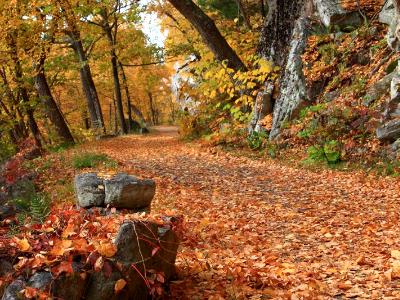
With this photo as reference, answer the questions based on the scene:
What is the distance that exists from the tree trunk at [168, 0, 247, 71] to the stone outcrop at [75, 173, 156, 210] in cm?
949

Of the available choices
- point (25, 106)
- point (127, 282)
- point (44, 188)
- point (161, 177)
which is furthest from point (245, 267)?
point (25, 106)

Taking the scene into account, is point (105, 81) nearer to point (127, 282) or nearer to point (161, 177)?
point (161, 177)

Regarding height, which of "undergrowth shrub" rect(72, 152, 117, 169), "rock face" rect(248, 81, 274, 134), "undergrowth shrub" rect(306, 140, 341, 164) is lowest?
"undergrowth shrub" rect(306, 140, 341, 164)

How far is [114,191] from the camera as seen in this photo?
265 inches

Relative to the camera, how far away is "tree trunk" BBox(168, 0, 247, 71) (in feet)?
49.5

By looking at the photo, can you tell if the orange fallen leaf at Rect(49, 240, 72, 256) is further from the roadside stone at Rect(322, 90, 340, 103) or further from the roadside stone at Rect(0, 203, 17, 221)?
the roadside stone at Rect(322, 90, 340, 103)

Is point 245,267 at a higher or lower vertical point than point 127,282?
lower

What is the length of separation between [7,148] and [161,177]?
1223 cm

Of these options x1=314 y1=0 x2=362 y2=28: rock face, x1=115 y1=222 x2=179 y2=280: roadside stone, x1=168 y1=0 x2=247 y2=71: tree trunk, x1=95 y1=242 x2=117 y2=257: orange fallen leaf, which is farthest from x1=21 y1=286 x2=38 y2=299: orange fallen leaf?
x1=168 y1=0 x2=247 y2=71: tree trunk

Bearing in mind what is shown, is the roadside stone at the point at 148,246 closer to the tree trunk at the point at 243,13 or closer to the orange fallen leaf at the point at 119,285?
the orange fallen leaf at the point at 119,285

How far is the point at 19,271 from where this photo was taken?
3455mm

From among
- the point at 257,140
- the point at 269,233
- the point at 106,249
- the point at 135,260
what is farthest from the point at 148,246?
the point at 257,140

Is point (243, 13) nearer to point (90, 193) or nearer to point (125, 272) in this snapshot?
point (90, 193)

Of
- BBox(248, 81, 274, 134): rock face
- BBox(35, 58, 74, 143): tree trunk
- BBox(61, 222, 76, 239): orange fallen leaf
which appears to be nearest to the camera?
BBox(61, 222, 76, 239): orange fallen leaf
